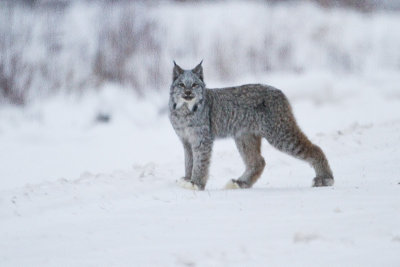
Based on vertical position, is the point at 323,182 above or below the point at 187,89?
below

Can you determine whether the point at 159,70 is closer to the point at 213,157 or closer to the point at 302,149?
the point at 213,157

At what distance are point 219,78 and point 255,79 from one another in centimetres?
77

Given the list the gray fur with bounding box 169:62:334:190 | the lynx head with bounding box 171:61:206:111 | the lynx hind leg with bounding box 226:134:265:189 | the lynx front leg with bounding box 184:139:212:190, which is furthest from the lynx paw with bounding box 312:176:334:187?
the lynx head with bounding box 171:61:206:111

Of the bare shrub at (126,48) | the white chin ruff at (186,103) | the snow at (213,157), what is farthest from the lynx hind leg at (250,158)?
the bare shrub at (126,48)

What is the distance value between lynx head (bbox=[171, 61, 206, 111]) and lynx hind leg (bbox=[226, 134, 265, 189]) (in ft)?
2.34

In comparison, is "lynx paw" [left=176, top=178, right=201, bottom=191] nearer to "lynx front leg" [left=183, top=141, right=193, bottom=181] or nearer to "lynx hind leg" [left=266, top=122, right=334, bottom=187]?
"lynx front leg" [left=183, top=141, right=193, bottom=181]

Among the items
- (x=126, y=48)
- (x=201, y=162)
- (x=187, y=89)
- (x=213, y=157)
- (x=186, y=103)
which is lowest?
(x=213, y=157)

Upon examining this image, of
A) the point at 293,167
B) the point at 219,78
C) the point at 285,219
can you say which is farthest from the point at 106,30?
the point at 285,219

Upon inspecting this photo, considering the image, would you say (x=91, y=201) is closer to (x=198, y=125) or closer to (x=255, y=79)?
(x=198, y=125)

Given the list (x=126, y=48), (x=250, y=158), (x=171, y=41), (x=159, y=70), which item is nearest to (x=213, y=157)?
(x=250, y=158)

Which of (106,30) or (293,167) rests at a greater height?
(106,30)

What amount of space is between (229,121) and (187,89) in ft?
2.05

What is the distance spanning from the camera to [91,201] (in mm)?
5539

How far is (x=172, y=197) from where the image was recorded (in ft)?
18.2
